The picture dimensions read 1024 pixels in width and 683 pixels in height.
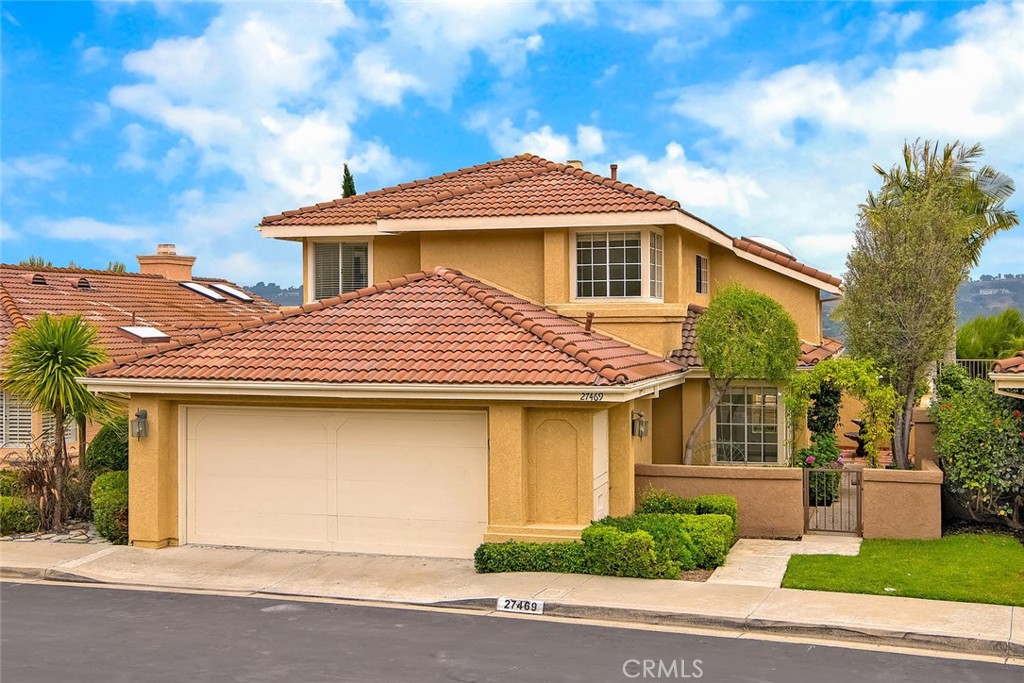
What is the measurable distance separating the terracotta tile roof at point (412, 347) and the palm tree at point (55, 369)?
1.34 metres

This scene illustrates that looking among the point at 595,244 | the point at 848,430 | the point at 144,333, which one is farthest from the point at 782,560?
the point at 144,333

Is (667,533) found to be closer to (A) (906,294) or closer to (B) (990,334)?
(A) (906,294)

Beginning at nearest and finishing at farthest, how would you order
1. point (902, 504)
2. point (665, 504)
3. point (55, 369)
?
1. point (902, 504)
2. point (665, 504)
3. point (55, 369)

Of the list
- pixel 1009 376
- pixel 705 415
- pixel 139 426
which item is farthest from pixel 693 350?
pixel 139 426

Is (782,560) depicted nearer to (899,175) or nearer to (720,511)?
(720,511)

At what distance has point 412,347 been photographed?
1614cm

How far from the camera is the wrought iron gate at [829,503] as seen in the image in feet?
55.7

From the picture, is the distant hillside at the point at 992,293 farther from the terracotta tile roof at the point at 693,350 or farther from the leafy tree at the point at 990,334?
the terracotta tile roof at the point at 693,350

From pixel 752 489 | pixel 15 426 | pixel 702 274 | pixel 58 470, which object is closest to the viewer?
pixel 752 489

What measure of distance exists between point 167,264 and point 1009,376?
1147 inches

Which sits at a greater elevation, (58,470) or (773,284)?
(773,284)

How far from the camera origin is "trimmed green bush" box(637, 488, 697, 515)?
1655cm

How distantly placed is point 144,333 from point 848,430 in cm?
1735

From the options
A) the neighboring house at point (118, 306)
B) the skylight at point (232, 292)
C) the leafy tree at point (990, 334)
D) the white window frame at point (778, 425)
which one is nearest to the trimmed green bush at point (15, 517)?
the neighboring house at point (118, 306)
